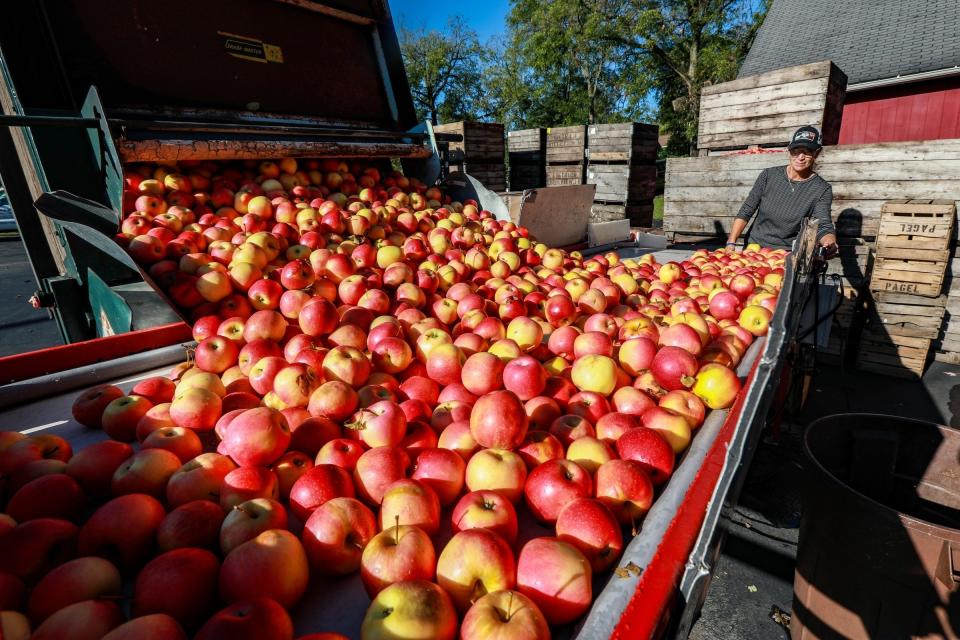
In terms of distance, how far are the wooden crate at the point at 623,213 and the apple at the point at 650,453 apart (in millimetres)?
9259

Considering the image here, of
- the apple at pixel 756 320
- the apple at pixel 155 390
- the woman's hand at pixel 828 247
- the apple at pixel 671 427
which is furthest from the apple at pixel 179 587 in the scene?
the woman's hand at pixel 828 247

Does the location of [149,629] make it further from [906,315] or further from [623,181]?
[623,181]

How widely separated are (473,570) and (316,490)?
52 cm

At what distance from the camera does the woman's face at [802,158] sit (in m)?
4.79

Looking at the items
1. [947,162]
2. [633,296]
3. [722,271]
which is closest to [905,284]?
[947,162]

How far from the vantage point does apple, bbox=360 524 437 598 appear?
108 cm

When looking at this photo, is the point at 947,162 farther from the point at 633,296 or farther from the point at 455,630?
the point at 455,630

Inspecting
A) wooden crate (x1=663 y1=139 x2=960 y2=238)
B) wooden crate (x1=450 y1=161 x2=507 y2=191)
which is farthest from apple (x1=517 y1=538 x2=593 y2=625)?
wooden crate (x1=450 y1=161 x2=507 y2=191)

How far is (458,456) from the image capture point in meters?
1.51

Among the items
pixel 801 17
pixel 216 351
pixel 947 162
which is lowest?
pixel 216 351

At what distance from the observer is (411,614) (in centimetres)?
94

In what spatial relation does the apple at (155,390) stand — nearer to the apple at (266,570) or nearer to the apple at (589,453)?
the apple at (266,570)

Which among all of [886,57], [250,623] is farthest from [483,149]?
[886,57]

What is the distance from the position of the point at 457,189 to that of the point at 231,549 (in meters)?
4.28
